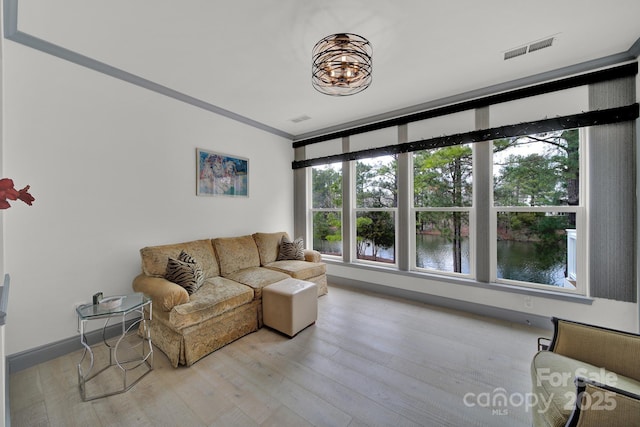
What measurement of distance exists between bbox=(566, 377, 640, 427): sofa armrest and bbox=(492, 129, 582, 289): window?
7.57 ft

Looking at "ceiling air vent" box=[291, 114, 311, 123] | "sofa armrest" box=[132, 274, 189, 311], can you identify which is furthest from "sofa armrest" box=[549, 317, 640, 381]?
"ceiling air vent" box=[291, 114, 311, 123]

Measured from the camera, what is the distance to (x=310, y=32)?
2.03 meters

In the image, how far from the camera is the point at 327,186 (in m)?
4.58

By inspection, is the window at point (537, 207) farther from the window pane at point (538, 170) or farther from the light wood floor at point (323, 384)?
the light wood floor at point (323, 384)

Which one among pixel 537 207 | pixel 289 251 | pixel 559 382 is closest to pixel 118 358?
pixel 289 251

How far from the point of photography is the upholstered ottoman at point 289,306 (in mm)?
2508

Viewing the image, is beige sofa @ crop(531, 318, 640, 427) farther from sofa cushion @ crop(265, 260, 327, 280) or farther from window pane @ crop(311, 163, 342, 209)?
window pane @ crop(311, 163, 342, 209)

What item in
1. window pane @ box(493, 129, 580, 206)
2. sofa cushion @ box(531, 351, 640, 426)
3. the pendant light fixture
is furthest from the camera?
window pane @ box(493, 129, 580, 206)

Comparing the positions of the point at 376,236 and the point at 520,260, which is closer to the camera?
the point at 520,260

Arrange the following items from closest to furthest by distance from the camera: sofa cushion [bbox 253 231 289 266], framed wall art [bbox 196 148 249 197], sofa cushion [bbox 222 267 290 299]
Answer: sofa cushion [bbox 222 267 290 299] → framed wall art [bbox 196 148 249 197] → sofa cushion [bbox 253 231 289 266]

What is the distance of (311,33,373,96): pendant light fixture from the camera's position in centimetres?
200

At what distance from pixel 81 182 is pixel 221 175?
4.97 feet

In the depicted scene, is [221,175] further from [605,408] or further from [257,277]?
[605,408]

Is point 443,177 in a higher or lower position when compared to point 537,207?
higher
